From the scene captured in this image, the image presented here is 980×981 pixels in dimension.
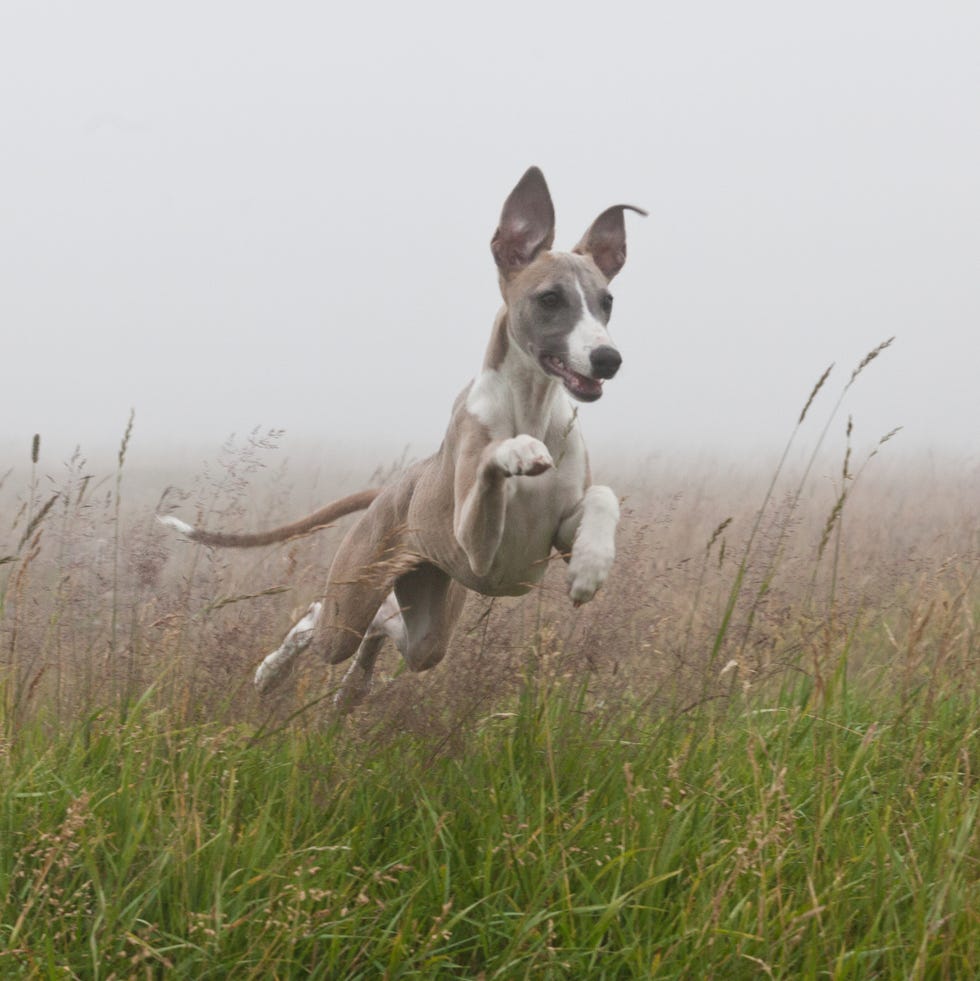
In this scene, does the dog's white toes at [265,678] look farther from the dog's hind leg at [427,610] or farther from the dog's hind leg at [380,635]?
the dog's hind leg at [427,610]

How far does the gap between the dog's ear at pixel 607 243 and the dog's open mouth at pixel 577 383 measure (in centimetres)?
71

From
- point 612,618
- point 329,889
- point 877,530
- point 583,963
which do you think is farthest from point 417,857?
point 877,530

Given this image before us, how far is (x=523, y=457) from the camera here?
146 inches

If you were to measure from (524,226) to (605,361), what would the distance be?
3.12 ft

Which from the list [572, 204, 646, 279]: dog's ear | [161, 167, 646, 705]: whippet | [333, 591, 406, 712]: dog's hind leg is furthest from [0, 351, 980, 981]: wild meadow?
[572, 204, 646, 279]: dog's ear

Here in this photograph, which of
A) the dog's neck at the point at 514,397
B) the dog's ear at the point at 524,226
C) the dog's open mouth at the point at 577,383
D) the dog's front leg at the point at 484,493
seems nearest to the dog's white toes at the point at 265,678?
the dog's front leg at the point at 484,493

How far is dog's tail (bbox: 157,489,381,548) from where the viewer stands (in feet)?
15.6

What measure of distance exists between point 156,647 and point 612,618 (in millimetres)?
1552

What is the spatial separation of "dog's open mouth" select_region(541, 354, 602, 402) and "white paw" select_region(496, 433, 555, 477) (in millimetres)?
317

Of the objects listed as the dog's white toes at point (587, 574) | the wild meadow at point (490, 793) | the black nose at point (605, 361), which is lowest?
the wild meadow at point (490, 793)

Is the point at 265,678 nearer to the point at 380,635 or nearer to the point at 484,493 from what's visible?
the point at 484,493

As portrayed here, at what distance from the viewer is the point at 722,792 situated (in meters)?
3.20

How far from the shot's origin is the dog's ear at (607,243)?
464 centimetres

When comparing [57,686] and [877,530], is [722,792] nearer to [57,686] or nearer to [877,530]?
[57,686]
